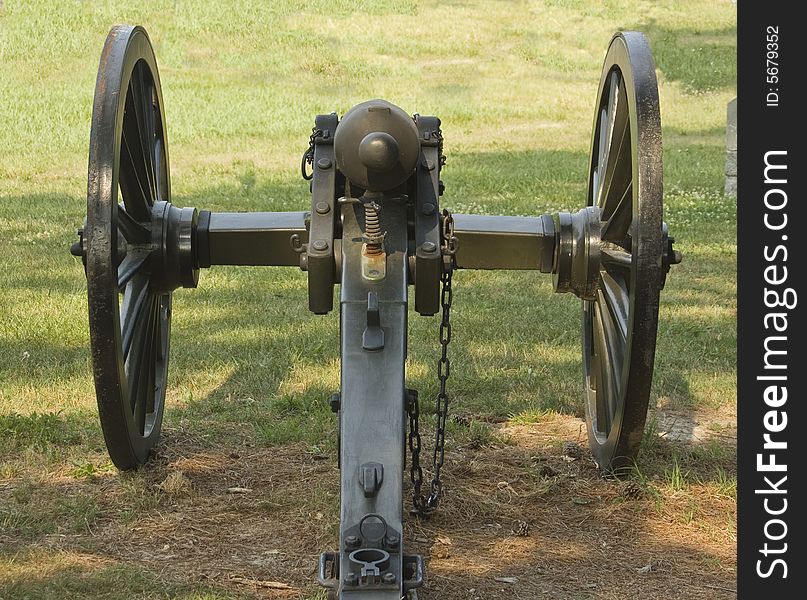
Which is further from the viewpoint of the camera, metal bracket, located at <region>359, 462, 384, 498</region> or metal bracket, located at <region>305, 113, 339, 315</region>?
metal bracket, located at <region>305, 113, 339, 315</region>

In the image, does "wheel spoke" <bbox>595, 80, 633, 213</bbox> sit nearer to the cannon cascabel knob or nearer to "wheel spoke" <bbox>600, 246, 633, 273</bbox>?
"wheel spoke" <bbox>600, 246, 633, 273</bbox>

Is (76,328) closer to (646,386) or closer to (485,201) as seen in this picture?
(646,386)

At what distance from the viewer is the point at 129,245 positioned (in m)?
4.75

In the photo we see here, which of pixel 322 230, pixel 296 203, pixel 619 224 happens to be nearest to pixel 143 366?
pixel 322 230

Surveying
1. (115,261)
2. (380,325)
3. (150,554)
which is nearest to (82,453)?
(150,554)

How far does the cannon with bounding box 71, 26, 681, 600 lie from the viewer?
3953 millimetres

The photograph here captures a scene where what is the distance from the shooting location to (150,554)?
441 cm

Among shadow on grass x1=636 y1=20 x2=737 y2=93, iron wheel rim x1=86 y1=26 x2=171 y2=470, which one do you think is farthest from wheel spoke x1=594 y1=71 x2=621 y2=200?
shadow on grass x1=636 y1=20 x2=737 y2=93

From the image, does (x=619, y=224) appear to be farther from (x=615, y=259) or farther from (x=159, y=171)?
(x=159, y=171)

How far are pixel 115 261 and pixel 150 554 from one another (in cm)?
108

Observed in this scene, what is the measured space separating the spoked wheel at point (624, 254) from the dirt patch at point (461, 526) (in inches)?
10.2

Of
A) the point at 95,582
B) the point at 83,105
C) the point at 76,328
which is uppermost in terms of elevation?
the point at 83,105

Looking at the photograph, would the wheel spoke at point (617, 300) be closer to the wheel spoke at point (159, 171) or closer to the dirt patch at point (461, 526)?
the dirt patch at point (461, 526)

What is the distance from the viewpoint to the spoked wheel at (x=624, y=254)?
4184 mm
